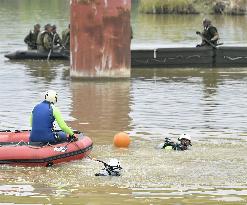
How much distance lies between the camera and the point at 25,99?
98.4ft

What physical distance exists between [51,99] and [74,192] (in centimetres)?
335

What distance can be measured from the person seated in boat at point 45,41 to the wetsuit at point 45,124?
21.2 metres

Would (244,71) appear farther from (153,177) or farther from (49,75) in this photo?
(153,177)

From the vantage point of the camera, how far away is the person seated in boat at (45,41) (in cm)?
4069

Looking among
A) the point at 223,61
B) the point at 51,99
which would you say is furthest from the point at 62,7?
the point at 51,99

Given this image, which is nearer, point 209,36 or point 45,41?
point 209,36

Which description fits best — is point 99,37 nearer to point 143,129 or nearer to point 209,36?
point 209,36

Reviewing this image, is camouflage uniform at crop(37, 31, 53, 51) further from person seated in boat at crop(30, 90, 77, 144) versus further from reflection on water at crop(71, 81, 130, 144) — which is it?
person seated in boat at crop(30, 90, 77, 144)

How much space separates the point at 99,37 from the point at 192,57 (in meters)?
5.49

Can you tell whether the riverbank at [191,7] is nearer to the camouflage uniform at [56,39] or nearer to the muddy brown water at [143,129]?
the muddy brown water at [143,129]

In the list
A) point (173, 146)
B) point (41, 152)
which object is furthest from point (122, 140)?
point (41, 152)

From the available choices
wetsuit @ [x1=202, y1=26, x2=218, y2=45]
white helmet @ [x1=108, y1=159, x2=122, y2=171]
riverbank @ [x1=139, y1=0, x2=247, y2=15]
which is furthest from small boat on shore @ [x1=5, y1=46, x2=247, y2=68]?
riverbank @ [x1=139, y1=0, x2=247, y2=15]

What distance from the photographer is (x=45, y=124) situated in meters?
19.5

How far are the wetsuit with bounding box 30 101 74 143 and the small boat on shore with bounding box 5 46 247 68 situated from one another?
59.8 feet
